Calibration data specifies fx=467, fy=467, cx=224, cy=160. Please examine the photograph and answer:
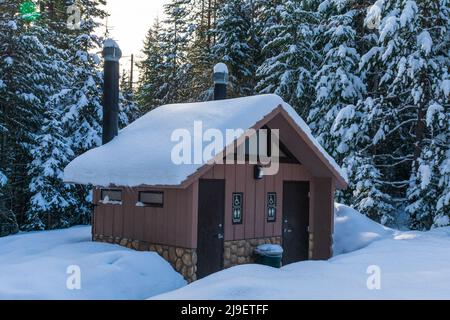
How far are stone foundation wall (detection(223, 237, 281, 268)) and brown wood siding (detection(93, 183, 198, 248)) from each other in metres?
1.25

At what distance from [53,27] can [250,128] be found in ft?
65.7

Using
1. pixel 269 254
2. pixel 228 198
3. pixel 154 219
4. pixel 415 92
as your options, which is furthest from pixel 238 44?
pixel 154 219

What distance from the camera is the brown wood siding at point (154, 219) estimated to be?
960 centimetres

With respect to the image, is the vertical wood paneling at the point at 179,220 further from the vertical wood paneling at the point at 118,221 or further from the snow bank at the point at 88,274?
the vertical wood paneling at the point at 118,221

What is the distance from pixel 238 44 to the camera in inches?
986

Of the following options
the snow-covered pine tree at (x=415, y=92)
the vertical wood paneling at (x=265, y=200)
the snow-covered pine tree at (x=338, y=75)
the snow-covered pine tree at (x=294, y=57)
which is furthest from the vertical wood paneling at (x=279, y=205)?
the snow-covered pine tree at (x=294, y=57)

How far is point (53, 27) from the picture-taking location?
2598cm

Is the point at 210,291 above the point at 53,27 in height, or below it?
below

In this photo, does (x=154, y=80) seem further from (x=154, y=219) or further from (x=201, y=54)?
(x=154, y=219)

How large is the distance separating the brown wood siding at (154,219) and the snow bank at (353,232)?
5.66 m

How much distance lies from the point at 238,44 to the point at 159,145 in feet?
51.8

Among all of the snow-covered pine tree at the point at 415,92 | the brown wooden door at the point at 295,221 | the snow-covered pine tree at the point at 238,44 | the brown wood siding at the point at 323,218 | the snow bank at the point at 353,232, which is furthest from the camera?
the snow-covered pine tree at the point at 238,44
